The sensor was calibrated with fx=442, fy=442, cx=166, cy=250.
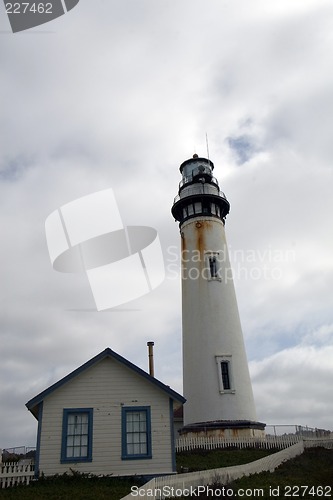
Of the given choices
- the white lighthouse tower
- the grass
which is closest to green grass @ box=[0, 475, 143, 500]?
the grass

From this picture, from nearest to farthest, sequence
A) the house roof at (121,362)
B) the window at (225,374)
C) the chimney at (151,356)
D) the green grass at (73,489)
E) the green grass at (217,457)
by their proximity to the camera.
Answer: the green grass at (73,489) < the house roof at (121,362) < the green grass at (217,457) < the window at (225,374) < the chimney at (151,356)

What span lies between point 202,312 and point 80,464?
1387 centimetres

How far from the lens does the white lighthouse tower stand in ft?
80.2

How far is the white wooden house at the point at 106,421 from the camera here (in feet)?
46.3

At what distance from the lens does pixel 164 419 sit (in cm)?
1500

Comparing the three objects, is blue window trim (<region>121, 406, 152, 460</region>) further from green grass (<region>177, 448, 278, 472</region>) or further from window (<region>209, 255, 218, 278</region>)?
window (<region>209, 255, 218, 278</region>)

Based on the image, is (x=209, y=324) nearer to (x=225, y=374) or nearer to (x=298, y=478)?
(x=225, y=374)

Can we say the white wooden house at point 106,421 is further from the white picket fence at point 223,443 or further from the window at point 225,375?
the window at point 225,375

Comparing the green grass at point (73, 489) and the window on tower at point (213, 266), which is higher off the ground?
the window on tower at point (213, 266)

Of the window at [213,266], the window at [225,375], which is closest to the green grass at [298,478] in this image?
the window at [225,375]

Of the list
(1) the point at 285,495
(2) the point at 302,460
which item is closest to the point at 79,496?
(1) the point at 285,495

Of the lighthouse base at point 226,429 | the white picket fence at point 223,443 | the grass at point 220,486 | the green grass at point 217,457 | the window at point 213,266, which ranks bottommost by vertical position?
the grass at point 220,486

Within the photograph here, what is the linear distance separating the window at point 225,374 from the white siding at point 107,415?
10.4 metres

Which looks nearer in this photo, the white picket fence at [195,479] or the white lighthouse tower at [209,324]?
the white picket fence at [195,479]
